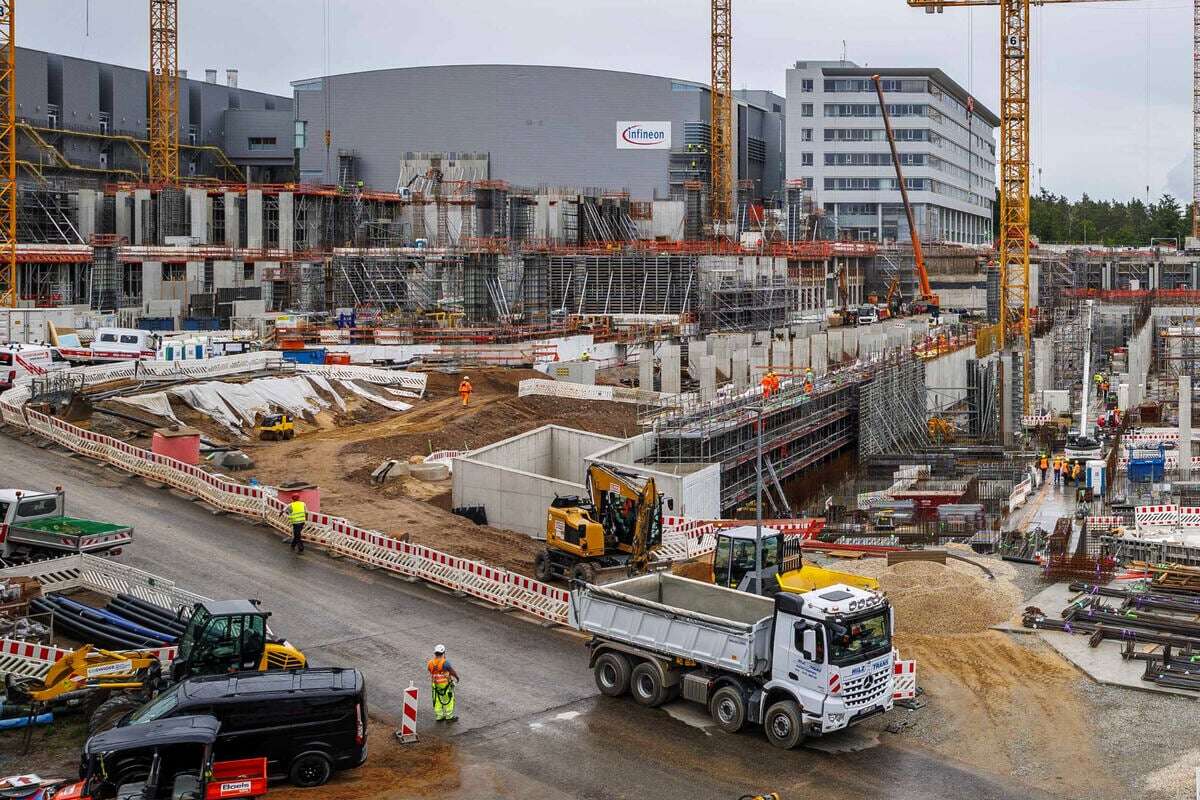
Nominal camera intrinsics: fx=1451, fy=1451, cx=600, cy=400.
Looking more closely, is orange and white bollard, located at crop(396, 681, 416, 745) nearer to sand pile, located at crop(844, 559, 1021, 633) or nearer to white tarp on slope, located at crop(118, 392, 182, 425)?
sand pile, located at crop(844, 559, 1021, 633)

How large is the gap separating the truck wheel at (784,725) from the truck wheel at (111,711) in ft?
20.8

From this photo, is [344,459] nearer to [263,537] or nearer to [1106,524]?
[263,537]

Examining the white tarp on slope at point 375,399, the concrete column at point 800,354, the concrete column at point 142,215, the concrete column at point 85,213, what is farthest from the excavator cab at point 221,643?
the concrete column at point 85,213

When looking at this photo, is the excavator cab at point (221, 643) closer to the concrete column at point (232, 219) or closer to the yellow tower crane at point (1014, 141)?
the yellow tower crane at point (1014, 141)

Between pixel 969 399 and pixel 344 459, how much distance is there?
89.0ft

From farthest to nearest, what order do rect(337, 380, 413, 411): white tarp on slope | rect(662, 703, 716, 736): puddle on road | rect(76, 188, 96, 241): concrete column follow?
rect(76, 188, 96, 241): concrete column < rect(337, 380, 413, 411): white tarp on slope < rect(662, 703, 716, 736): puddle on road

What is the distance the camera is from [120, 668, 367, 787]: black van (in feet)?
43.2

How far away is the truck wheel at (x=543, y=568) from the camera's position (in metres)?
21.8

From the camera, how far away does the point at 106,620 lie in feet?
58.3

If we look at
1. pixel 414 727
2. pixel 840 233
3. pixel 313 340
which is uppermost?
pixel 840 233

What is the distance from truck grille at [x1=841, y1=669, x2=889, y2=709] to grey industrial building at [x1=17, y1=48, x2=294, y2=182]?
2530 inches

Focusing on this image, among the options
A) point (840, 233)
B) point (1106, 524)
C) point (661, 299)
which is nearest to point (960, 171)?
point (840, 233)

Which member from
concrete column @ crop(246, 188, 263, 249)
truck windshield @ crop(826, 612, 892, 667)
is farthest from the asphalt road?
concrete column @ crop(246, 188, 263, 249)

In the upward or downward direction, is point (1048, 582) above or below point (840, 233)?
below
